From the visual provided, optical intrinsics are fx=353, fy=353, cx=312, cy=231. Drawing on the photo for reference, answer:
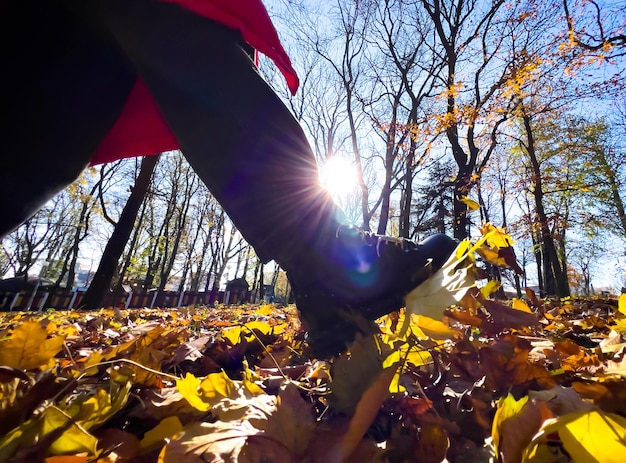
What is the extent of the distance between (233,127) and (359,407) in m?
0.62

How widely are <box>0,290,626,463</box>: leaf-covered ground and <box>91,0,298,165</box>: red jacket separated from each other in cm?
78

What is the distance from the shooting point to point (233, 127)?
2.61 ft

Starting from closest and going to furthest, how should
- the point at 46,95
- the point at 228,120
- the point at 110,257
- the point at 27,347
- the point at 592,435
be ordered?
1. the point at 592,435
2. the point at 27,347
3. the point at 228,120
4. the point at 46,95
5. the point at 110,257

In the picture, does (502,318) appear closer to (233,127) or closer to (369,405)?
(369,405)

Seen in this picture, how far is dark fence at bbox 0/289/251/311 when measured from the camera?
12961 millimetres

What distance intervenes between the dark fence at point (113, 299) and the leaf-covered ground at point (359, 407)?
889 centimetres

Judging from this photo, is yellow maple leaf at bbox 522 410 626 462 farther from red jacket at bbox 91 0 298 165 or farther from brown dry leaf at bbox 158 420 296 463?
red jacket at bbox 91 0 298 165

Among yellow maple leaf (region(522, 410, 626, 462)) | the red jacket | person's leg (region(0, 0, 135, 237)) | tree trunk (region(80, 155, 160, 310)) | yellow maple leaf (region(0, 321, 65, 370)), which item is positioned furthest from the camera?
tree trunk (region(80, 155, 160, 310))

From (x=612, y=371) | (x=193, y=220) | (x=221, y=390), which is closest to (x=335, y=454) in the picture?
(x=221, y=390)

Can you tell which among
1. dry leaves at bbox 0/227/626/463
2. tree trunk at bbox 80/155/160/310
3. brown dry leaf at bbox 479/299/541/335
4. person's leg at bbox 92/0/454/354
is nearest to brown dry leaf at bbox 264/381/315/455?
dry leaves at bbox 0/227/626/463

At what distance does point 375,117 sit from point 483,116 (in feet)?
17.5

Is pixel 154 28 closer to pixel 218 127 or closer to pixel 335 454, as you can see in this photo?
pixel 218 127

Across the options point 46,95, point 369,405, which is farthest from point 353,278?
point 46,95

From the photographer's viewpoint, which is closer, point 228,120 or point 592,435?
point 592,435
